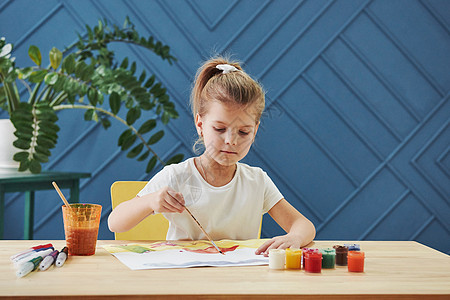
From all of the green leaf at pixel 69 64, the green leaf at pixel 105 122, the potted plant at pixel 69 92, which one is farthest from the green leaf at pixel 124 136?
the green leaf at pixel 69 64

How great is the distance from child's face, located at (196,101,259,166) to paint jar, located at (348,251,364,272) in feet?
1.62

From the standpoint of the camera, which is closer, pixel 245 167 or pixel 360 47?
pixel 245 167

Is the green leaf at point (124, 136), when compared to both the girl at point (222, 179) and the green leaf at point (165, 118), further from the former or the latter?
the girl at point (222, 179)

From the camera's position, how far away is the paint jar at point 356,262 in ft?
2.88

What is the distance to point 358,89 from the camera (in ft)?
8.77

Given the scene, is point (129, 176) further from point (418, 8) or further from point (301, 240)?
point (418, 8)

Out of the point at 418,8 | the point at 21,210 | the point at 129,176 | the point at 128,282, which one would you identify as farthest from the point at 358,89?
the point at 128,282

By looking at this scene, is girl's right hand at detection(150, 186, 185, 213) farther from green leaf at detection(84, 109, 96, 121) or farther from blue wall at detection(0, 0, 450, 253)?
blue wall at detection(0, 0, 450, 253)

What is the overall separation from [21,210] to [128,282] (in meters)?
2.04

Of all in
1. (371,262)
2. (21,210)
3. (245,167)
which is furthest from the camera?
(21,210)

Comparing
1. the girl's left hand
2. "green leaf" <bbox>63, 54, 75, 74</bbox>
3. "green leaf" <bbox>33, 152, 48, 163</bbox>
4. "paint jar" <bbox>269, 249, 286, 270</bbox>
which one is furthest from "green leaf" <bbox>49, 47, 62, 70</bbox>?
"paint jar" <bbox>269, 249, 286, 270</bbox>

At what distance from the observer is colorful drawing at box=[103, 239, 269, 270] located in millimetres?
896

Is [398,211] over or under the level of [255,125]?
under

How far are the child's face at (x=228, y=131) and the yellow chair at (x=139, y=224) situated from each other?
0.92 feet
